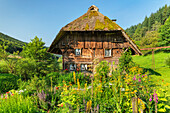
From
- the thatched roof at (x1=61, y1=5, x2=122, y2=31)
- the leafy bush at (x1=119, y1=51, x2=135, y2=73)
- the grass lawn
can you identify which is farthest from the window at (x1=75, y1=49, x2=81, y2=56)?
the grass lawn

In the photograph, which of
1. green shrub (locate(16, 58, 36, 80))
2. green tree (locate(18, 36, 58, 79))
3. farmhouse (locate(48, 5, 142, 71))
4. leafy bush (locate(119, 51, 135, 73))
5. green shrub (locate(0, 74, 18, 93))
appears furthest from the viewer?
green tree (locate(18, 36, 58, 79))

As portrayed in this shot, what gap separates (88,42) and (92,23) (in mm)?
2023

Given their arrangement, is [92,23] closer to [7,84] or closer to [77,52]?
[77,52]

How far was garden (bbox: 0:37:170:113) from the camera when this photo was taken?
8.21 ft

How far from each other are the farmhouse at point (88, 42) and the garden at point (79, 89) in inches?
70.9

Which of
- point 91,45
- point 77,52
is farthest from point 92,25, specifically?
point 77,52

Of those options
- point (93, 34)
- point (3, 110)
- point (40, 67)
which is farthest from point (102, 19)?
point (3, 110)

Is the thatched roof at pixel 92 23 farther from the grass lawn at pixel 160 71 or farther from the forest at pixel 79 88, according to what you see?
the grass lawn at pixel 160 71

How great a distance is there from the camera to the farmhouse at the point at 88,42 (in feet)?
32.3

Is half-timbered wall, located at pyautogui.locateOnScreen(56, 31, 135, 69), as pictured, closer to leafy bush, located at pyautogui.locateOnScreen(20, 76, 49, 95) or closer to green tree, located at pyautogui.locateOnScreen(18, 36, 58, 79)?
green tree, located at pyautogui.locateOnScreen(18, 36, 58, 79)

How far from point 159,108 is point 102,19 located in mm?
9542

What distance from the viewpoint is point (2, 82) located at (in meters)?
6.56

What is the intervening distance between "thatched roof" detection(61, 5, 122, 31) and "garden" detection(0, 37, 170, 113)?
3.35 metres

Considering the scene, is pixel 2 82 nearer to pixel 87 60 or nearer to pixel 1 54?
pixel 1 54
